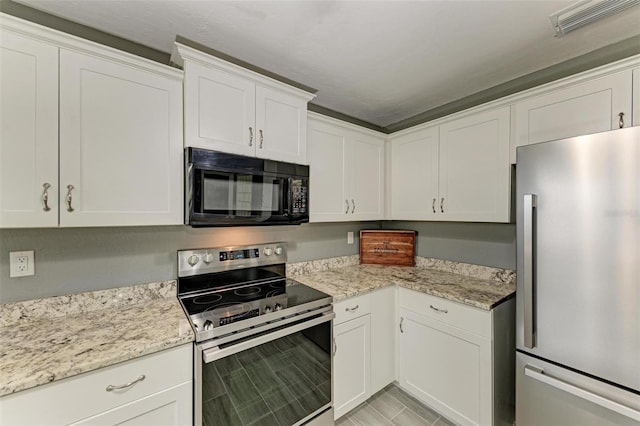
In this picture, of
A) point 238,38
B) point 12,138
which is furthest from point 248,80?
point 12,138

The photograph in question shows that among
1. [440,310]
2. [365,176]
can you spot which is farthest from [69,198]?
[440,310]

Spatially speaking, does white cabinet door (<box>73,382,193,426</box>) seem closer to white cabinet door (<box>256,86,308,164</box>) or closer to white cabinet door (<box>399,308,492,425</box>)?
white cabinet door (<box>256,86,308,164</box>)

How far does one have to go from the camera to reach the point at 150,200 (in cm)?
135

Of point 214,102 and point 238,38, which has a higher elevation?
point 238,38

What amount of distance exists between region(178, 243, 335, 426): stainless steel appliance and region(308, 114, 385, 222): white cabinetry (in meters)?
0.67

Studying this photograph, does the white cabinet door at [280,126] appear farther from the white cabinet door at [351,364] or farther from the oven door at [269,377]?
the white cabinet door at [351,364]

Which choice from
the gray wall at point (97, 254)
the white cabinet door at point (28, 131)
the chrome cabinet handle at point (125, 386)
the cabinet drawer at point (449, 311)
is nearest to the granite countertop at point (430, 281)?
the cabinet drawer at point (449, 311)

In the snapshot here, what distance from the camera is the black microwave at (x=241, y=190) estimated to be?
55.1 inches

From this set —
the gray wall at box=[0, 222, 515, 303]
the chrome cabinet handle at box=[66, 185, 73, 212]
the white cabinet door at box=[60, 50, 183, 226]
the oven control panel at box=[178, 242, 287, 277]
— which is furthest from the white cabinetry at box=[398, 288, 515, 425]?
the chrome cabinet handle at box=[66, 185, 73, 212]

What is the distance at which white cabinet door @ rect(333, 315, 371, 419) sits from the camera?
1.70 m

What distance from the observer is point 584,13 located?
1.23 meters

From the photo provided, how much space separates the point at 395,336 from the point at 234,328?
137 cm

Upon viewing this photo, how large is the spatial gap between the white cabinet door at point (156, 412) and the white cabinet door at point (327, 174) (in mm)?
1268

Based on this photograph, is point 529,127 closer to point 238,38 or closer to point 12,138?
point 238,38
